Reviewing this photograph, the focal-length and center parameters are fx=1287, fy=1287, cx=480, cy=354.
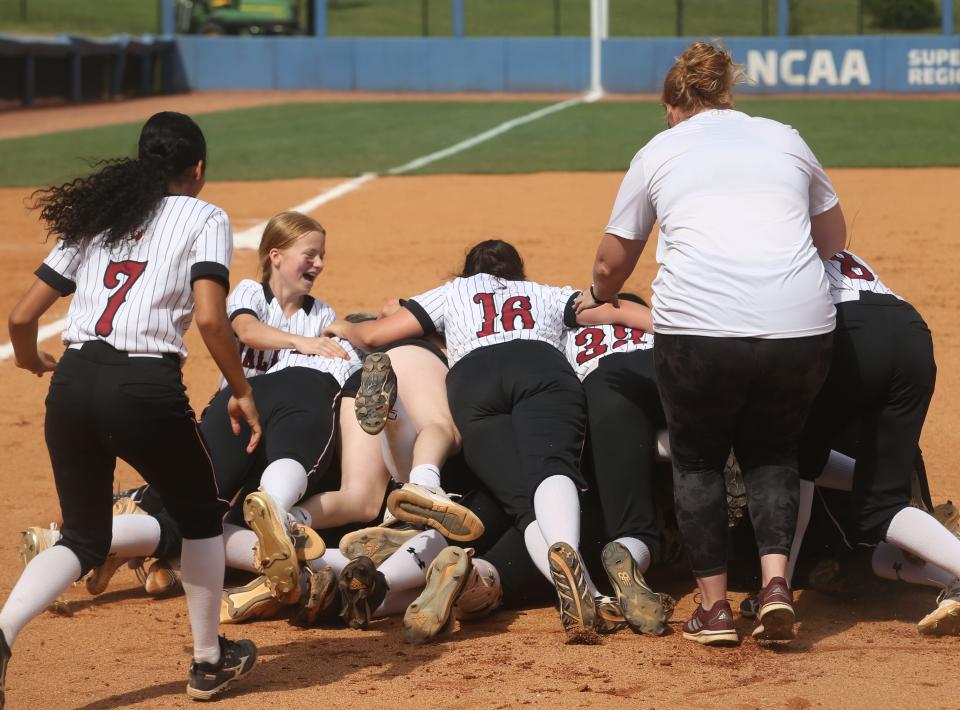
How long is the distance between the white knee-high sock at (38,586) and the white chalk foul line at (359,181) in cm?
300

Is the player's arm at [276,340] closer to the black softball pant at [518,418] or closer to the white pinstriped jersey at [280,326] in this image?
the white pinstriped jersey at [280,326]

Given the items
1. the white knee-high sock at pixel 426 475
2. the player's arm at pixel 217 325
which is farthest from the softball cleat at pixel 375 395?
the player's arm at pixel 217 325

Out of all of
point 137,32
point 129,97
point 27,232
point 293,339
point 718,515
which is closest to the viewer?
point 718,515

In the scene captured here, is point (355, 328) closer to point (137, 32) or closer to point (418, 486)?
point (418, 486)

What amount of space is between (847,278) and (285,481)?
2.04 meters

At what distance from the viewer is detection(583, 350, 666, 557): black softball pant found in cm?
450

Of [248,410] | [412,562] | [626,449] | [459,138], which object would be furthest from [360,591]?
[459,138]

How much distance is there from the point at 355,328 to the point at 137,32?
148ft

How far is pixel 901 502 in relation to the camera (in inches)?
163

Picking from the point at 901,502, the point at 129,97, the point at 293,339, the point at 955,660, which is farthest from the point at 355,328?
the point at 129,97

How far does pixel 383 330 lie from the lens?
5219 mm

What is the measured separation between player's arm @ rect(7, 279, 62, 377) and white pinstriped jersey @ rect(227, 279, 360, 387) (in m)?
1.39

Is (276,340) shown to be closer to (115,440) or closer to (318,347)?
(318,347)

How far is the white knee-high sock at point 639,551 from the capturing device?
436 cm
